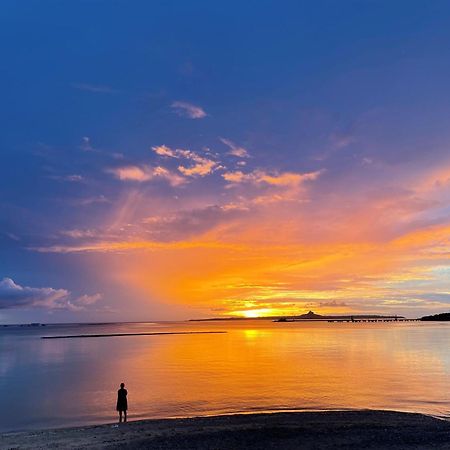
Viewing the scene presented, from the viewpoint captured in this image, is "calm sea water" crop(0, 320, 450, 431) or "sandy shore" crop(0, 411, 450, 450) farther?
"calm sea water" crop(0, 320, 450, 431)

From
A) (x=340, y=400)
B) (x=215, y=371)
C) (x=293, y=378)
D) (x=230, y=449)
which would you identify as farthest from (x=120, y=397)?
(x=215, y=371)

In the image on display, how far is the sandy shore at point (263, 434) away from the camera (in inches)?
914

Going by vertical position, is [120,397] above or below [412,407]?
above

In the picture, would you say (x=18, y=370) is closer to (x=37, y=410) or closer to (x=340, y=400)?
(x=37, y=410)

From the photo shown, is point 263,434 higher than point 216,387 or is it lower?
higher

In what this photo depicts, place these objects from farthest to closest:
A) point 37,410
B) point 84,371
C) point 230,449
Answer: point 84,371, point 37,410, point 230,449

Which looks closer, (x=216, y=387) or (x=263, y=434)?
(x=263, y=434)

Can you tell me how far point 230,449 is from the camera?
72.6ft

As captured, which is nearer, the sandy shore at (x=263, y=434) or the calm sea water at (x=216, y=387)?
the sandy shore at (x=263, y=434)

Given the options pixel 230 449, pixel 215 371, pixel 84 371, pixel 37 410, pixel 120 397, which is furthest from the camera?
pixel 84 371

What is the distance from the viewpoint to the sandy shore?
2322 cm

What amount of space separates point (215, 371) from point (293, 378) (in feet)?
46.8

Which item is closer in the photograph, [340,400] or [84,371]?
[340,400]

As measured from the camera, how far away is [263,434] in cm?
2566
